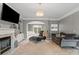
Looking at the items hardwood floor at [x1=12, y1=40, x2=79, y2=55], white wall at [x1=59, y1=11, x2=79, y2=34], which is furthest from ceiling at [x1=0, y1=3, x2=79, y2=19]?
hardwood floor at [x1=12, y1=40, x2=79, y2=55]

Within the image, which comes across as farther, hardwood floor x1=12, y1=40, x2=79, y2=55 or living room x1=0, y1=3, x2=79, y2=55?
living room x1=0, y1=3, x2=79, y2=55

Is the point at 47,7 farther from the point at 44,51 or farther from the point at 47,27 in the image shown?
the point at 47,27

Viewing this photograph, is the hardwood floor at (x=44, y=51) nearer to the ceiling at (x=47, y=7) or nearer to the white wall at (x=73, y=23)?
the white wall at (x=73, y=23)

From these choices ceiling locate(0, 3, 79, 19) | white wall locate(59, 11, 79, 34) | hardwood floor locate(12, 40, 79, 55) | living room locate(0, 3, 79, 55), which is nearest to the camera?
hardwood floor locate(12, 40, 79, 55)

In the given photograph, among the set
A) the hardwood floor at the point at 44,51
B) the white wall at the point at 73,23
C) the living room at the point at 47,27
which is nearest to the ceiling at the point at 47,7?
the living room at the point at 47,27

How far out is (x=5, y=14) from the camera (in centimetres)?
446

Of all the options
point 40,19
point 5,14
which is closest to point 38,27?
point 40,19

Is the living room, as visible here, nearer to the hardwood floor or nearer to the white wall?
the white wall

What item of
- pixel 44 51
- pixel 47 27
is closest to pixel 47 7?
pixel 44 51

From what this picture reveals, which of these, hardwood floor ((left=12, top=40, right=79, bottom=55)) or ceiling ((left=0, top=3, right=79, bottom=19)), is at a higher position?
ceiling ((left=0, top=3, right=79, bottom=19))
